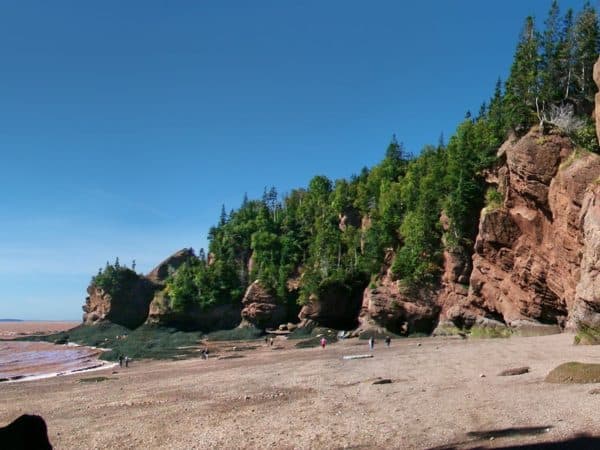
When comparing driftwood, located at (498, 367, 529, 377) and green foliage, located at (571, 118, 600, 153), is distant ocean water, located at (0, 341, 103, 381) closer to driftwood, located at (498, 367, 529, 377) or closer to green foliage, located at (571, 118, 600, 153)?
driftwood, located at (498, 367, 529, 377)

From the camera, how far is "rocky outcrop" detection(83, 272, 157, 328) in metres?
98.2

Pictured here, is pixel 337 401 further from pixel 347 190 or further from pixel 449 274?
pixel 347 190

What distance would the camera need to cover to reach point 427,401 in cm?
1695

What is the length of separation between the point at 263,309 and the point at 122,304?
3740 cm

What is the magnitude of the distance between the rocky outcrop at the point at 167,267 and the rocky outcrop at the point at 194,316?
67.1ft

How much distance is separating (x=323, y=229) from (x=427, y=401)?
73.2 m

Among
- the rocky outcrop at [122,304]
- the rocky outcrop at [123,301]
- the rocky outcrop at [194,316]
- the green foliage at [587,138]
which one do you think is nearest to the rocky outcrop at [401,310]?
the green foliage at [587,138]

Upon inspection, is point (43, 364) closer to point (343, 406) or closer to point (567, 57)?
point (343, 406)

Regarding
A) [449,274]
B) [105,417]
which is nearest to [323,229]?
[449,274]

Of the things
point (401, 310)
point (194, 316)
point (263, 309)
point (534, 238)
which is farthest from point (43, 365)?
point (534, 238)

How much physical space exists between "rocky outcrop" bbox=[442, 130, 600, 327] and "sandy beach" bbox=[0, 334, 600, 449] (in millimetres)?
10186

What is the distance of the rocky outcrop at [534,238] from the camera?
3688cm

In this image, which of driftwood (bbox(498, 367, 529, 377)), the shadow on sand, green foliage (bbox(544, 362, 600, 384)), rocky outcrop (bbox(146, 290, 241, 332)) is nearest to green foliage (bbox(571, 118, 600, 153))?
driftwood (bbox(498, 367, 529, 377))

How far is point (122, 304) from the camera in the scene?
99875 millimetres
